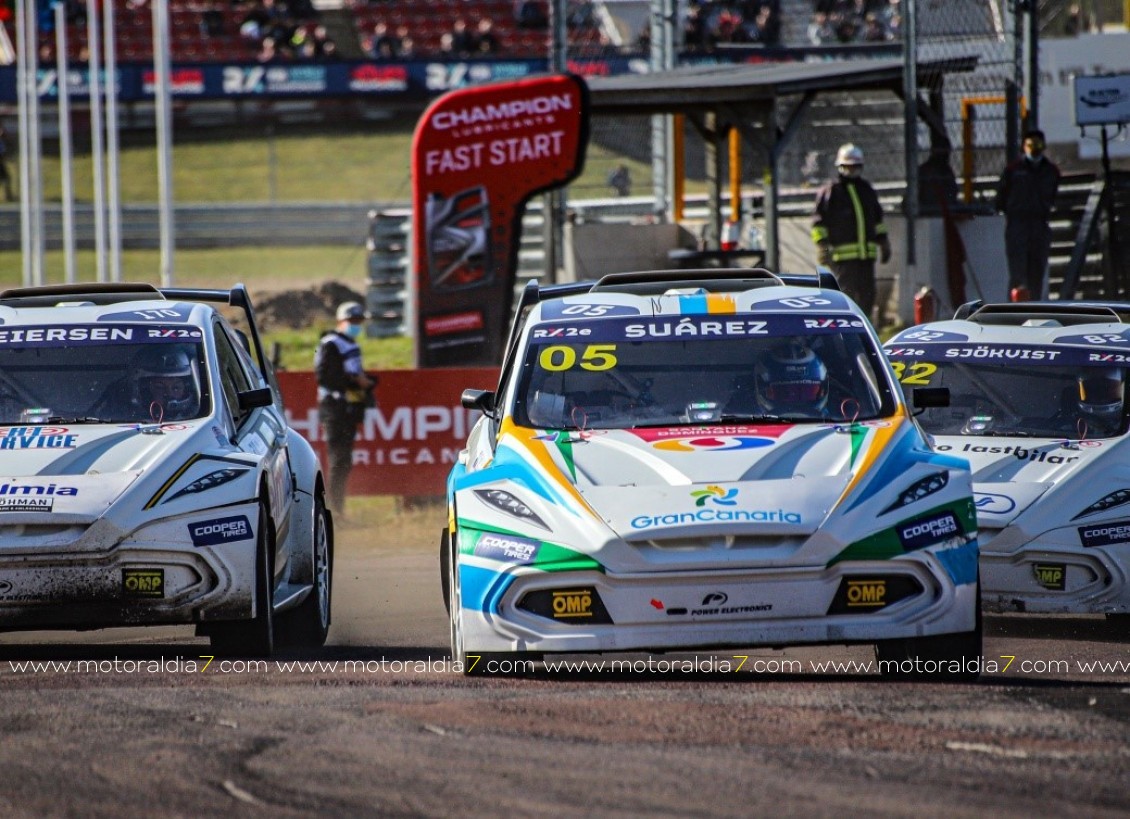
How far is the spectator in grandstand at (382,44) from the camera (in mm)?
54344

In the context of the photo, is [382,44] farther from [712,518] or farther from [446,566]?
[712,518]

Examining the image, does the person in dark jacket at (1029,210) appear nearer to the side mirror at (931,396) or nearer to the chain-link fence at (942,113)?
the chain-link fence at (942,113)

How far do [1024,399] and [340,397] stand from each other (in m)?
7.59

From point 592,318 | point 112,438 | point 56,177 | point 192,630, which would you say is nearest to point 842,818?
point 592,318

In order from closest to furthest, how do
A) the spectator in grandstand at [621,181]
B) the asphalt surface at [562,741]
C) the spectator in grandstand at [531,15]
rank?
the asphalt surface at [562,741] < the spectator in grandstand at [621,181] < the spectator in grandstand at [531,15]

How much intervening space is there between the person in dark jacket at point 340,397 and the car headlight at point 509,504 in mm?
8980

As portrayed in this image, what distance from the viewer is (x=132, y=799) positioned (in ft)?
17.9

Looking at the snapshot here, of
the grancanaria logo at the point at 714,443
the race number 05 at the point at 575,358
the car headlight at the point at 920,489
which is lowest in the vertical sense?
the car headlight at the point at 920,489

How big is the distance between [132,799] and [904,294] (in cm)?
1633

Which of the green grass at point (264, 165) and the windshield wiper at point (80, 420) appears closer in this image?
the windshield wiper at point (80, 420)

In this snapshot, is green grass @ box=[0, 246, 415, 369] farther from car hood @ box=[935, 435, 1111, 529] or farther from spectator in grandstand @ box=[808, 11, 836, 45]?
car hood @ box=[935, 435, 1111, 529]

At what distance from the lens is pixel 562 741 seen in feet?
19.9

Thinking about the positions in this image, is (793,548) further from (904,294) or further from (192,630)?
(904,294)

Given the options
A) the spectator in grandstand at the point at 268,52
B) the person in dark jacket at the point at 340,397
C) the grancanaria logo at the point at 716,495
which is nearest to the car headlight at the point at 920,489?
the grancanaria logo at the point at 716,495
